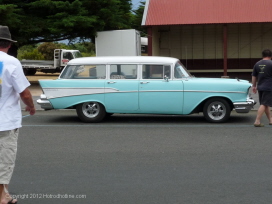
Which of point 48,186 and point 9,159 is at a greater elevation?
point 9,159

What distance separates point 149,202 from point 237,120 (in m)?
7.12

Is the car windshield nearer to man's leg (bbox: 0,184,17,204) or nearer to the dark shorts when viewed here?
the dark shorts

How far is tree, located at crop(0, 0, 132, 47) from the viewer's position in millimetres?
22375

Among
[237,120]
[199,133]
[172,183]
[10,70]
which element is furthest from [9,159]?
[237,120]

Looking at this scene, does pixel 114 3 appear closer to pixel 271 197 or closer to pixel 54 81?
pixel 54 81

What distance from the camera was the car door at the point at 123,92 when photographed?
11.9m

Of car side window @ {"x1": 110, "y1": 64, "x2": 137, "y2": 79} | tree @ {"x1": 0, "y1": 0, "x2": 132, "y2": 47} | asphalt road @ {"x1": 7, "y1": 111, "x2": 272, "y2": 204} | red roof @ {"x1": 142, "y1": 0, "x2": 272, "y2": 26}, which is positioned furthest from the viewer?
red roof @ {"x1": 142, "y1": 0, "x2": 272, "y2": 26}

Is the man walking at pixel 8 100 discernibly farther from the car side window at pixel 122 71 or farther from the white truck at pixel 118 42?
the white truck at pixel 118 42

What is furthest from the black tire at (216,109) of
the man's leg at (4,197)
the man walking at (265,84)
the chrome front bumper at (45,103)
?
the man's leg at (4,197)

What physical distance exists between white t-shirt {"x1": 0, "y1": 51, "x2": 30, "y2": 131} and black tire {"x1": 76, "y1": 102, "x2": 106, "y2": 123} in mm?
6846

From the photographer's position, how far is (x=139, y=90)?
38.9 ft

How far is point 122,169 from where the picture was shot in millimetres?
7352

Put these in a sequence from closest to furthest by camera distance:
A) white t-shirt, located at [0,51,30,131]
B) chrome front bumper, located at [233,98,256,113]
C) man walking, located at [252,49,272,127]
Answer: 1. white t-shirt, located at [0,51,30,131]
2. man walking, located at [252,49,272,127]
3. chrome front bumper, located at [233,98,256,113]

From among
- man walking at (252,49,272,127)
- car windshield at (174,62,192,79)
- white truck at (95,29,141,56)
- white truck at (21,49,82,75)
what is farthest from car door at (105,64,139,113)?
white truck at (21,49,82,75)
